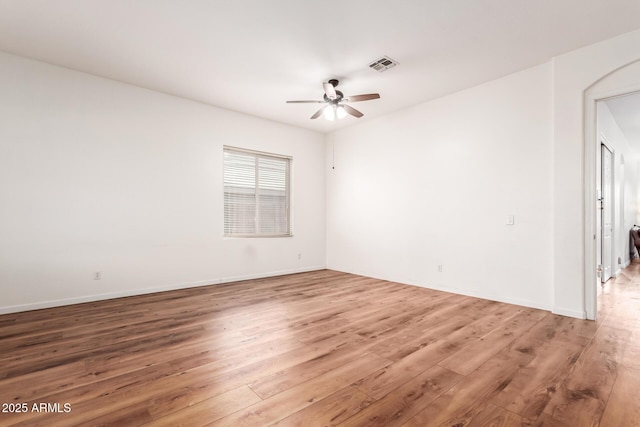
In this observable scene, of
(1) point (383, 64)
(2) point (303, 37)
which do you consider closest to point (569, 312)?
(1) point (383, 64)

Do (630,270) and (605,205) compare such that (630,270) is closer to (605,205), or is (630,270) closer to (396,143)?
(605,205)

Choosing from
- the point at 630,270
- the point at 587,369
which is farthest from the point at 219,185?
the point at 630,270

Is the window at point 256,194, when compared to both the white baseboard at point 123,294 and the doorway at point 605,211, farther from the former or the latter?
the doorway at point 605,211

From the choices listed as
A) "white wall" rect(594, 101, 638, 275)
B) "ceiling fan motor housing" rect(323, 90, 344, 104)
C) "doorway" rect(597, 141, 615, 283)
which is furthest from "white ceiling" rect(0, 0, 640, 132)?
"doorway" rect(597, 141, 615, 283)

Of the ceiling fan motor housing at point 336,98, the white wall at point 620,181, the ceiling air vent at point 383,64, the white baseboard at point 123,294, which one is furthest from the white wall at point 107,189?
the white wall at point 620,181

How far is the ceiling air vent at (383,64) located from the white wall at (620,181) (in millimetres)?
3345

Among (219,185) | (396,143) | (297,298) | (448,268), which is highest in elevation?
(396,143)

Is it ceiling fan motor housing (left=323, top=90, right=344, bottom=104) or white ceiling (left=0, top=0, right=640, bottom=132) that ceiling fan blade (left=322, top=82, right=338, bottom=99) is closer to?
ceiling fan motor housing (left=323, top=90, right=344, bottom=104)

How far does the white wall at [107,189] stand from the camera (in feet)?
11.8

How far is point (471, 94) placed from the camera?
4340 mm

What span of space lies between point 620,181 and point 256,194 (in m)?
7.69

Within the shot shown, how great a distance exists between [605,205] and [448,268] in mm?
3022

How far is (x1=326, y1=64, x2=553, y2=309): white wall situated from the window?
137 centimetres

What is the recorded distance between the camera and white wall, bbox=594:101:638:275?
15.8 ft
